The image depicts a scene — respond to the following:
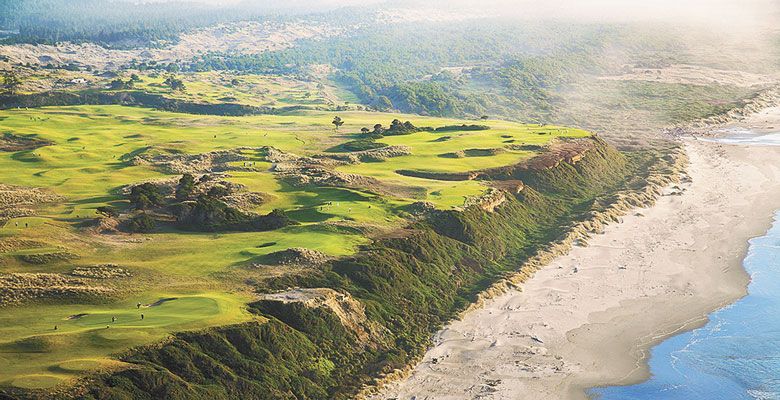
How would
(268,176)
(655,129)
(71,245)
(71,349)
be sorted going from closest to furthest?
1. (71,349)
2. (71,245)
3. (268,176)
4. (655,129)

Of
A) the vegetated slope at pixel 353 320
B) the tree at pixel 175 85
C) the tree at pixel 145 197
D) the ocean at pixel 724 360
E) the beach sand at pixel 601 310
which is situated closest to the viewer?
the vegetated slope at pixel 353 320

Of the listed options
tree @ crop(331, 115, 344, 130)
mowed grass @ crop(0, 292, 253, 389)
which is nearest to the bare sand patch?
tree @ crop(331, 115, 344, 130)

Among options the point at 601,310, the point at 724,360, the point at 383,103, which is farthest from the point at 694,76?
the point at 724,360

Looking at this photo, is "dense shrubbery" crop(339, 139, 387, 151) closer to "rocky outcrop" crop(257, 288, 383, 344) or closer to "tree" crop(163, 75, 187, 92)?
"rocky outcrop" crop(257, 288, 383, 344)

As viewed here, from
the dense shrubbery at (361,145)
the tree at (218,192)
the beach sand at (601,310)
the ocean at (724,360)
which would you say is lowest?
the beach sand at (601,310)

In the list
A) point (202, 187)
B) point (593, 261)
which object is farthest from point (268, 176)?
point (593, 261)

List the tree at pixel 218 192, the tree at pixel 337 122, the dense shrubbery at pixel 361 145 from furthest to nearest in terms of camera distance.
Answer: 1. the tree at pixel 337 122
2. the dense shrubbery at pixel 361 145
3. the tree at pixel 218 192

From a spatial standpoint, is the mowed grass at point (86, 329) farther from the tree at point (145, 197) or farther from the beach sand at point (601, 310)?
the tree at point (145, 197)

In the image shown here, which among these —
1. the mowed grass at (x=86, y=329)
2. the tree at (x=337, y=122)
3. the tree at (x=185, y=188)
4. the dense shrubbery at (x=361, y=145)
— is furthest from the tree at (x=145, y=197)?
the tree at (x=337, y=122)

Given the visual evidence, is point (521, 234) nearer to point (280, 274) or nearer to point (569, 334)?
point (569, 334)
